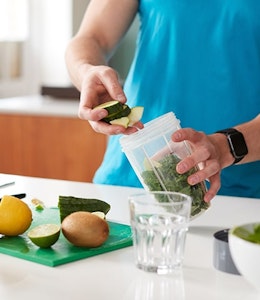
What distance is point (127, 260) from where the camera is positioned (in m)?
1.31

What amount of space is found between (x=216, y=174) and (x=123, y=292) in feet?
1.59

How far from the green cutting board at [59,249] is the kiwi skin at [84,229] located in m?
0.02

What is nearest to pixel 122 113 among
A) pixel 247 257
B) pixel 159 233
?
pixel 159 233

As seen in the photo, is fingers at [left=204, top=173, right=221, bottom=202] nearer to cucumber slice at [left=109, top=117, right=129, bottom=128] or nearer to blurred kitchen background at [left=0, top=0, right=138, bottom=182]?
cucumber slice at [left=109, top=117, right=129, bottom=128]

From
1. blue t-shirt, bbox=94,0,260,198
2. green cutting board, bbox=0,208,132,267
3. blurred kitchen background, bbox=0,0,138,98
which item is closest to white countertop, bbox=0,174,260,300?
green cutting board, bbox=0,208,132,267

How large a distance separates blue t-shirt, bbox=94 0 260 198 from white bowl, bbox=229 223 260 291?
2.94 ft

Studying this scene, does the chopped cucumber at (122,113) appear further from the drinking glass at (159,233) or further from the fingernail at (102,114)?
the drinking glass at (159,233)

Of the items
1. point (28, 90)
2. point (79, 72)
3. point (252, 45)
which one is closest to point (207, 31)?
point (252, 45)

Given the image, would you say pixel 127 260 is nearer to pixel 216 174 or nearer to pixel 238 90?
pixel 216 174

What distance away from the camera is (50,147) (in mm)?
3562

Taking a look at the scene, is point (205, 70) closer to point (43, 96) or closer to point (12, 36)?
point (43, 96)

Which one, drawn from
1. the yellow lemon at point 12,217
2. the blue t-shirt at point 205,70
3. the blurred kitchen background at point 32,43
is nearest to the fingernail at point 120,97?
the yellow lemon at point 12,217

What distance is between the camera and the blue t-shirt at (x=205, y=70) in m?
1.97

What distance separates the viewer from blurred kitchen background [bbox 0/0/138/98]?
4273mm
